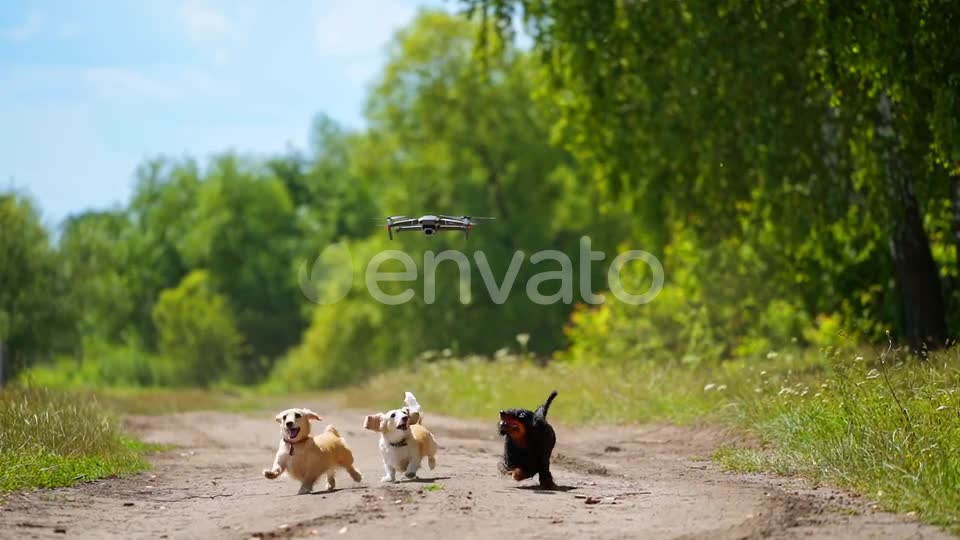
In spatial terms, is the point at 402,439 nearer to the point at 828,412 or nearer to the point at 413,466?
the point at 413,466

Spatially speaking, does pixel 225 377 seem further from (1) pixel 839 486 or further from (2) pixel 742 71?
(1) pixel 839 486

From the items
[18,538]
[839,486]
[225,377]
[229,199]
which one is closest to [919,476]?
[839,486]

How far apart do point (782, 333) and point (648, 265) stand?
5026mm

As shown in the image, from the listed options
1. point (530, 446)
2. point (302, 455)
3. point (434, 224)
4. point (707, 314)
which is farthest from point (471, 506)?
point (707, 314)

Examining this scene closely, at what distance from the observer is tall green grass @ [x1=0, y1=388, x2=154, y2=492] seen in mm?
14352

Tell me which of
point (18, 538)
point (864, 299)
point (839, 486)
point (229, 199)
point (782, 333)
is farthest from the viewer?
point (229, 199)

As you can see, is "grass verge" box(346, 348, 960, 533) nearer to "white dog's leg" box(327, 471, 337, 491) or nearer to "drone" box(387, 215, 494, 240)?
"drone" box(387, 215, 494, 240)

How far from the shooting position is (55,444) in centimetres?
1622

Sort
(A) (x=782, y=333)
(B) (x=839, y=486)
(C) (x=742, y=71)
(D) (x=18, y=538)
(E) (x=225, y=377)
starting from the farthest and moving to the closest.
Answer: (E) (x=225, y=377)
(A) (x=782, y=333)
(C) (x=742, y=71)
(B) (x=839, y=486)
(D) (x=18, y=538)

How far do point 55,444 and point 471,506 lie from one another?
6.97m

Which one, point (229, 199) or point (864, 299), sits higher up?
point (229, 199)

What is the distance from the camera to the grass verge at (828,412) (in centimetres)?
1141

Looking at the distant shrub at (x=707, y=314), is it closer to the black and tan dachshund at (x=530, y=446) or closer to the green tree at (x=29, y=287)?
the black and tan dachshund at (x=530, y=446)

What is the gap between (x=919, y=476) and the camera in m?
11.3
